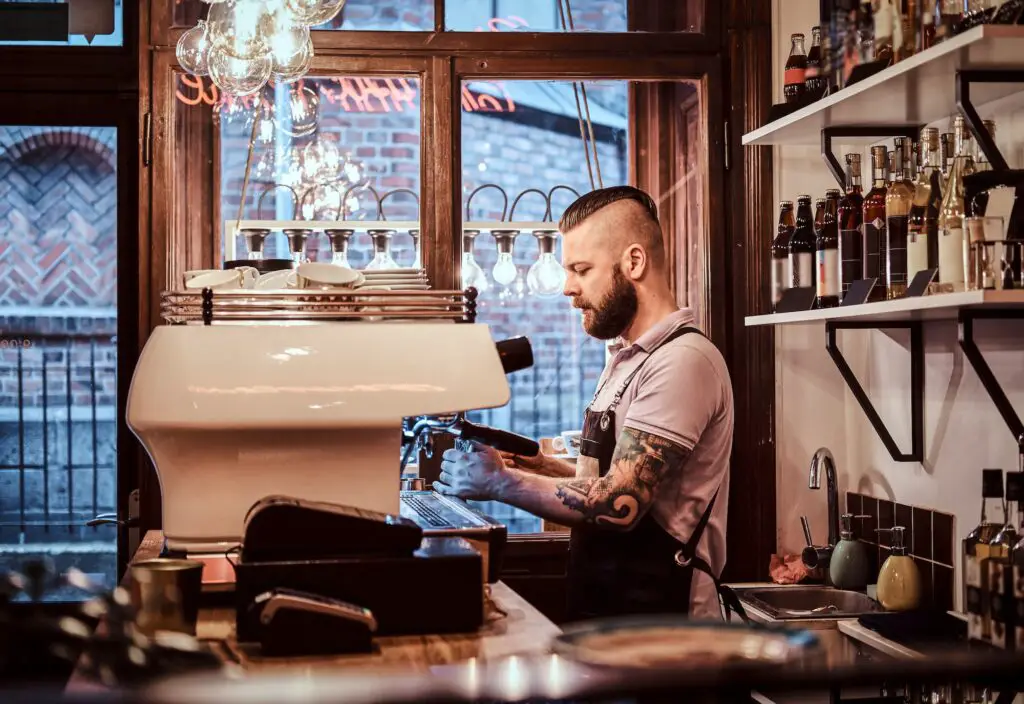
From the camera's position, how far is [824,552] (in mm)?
3021

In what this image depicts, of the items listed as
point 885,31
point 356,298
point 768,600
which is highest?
point 885,31

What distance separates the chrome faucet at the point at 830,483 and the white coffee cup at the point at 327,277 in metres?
1.50

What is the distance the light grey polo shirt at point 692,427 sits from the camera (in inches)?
92.0

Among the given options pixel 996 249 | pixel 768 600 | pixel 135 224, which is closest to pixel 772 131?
pixel 996 249

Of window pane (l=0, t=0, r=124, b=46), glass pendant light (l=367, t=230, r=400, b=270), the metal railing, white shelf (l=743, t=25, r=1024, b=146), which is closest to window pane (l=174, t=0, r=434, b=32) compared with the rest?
window pane (l=0, t=0, r=124, b=46)

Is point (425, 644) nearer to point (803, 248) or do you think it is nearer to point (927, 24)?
point (927, 24)

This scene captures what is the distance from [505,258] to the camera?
3.46 meters

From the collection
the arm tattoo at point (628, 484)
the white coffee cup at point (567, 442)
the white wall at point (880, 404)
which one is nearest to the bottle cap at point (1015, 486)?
the white wall at point (880, 404)

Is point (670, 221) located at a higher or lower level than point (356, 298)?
higher

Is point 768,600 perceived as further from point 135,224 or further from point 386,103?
point 135,224

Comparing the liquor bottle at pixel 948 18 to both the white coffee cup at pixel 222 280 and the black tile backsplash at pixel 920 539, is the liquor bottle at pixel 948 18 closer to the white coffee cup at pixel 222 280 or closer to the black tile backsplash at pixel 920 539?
the black tile backsplash at pixel 920 539

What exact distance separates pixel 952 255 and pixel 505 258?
162 centimetres

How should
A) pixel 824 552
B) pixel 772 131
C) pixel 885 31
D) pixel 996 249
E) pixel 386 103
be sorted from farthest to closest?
pixel 386 103 < pixel 824 552 < pixel 772 131 < pixel 885 31 < pixel 996 249

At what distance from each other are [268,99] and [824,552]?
1963 mm
